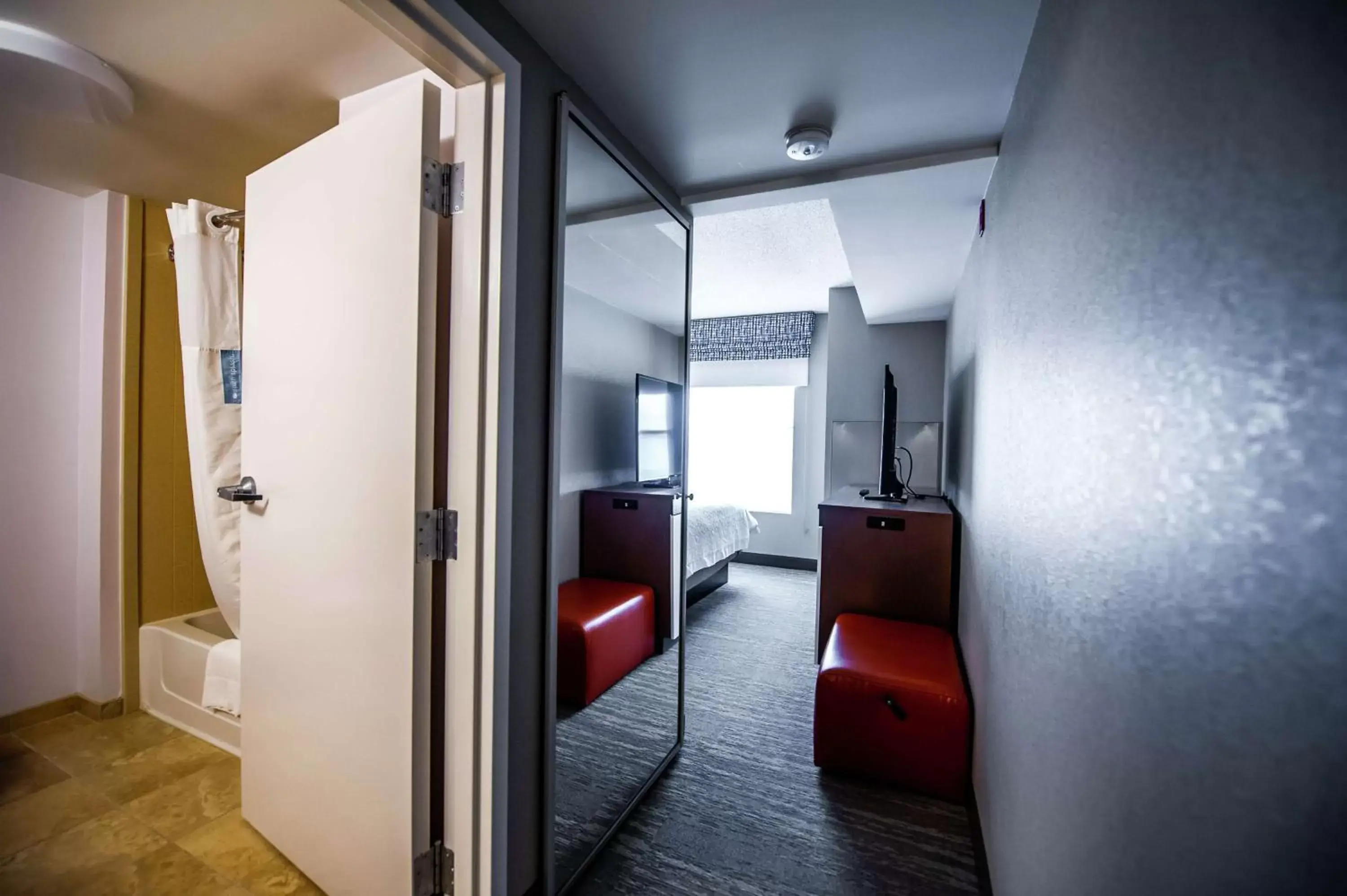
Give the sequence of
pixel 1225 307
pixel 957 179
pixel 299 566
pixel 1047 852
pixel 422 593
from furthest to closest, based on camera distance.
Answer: pixel 957 179
pixel 299 566
pixel 422 593
pixel 1047 852
pixel 1225 307

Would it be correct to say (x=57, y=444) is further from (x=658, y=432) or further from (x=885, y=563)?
(x=885, y=563)

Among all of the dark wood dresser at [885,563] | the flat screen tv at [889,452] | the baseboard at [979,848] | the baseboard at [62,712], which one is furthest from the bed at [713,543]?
the baseboard at [62,712]

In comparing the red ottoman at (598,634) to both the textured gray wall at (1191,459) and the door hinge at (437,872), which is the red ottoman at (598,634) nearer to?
the door hinge at (437,872)

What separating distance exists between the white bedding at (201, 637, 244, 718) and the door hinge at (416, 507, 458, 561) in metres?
1.57

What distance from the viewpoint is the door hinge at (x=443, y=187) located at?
122 centimetres

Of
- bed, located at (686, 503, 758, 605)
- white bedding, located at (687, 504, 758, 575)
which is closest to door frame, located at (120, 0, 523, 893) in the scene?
white bedding, located at (687, 504, 758, 575)

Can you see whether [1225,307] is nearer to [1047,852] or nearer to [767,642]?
[1047,852]

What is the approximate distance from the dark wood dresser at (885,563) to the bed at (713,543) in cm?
110

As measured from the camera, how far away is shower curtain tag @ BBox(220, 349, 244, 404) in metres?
2.11

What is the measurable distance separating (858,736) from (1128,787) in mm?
1509

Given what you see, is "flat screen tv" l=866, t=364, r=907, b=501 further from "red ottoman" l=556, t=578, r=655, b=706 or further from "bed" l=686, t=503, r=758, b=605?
"red ottoman" l=556, t=578, r=655, b=706

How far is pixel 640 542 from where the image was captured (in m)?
2.07

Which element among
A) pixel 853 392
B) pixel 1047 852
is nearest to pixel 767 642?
pixel 853 392

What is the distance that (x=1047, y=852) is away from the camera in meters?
0.94
